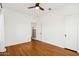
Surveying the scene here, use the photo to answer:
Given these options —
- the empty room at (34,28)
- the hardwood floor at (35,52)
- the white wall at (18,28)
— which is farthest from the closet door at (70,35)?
the white wall at (18,28)

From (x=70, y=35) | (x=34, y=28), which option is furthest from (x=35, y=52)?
(x=70, y=35)

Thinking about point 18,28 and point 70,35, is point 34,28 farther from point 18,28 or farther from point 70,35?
point 70,35

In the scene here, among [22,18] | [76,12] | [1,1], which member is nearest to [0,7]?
[1,1]

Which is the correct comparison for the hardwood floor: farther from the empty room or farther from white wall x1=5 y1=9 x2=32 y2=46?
white wall x1=5 y1=9 x2=32 y2=46

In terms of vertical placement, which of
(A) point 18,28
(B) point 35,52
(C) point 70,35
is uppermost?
(A) point 18,28

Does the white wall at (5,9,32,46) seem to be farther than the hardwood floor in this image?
Yes

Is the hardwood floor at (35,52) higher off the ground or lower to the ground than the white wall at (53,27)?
lower

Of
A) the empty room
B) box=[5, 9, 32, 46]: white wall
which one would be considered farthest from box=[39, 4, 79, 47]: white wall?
box=[5, 9, 32, 46]: white wall

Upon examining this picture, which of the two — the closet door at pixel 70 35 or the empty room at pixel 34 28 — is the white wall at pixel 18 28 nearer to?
the empty room at pixel 34 28

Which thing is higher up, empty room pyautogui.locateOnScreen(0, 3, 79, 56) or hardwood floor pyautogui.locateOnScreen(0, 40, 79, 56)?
empty room pyautogui.locateOnScreen(0, 3, 79, 56)

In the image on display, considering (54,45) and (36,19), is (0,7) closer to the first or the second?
(36,19)

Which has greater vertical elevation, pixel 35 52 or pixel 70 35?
pixel 70 35

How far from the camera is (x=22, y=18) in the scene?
1.29 metres

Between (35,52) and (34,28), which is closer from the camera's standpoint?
(34,28)
